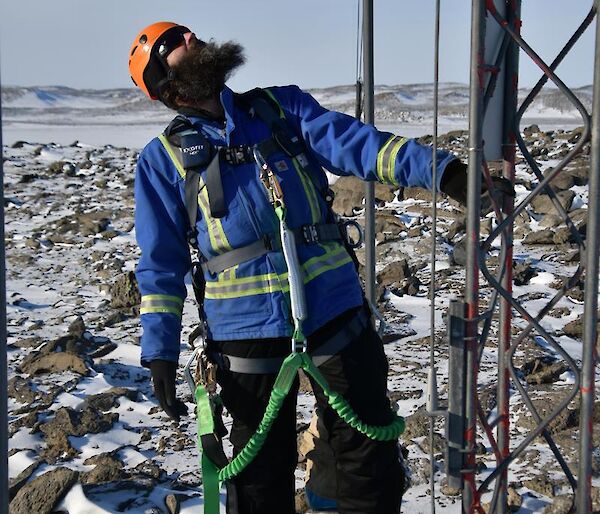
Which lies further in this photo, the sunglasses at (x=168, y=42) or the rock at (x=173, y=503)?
the rock at (x=173, y=503)

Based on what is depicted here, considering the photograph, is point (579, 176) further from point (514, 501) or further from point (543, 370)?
point (514, 501)

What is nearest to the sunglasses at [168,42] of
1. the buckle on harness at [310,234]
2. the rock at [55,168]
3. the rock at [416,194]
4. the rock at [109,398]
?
the buckle on harness at [310,234]

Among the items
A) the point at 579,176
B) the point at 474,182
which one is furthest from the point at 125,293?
the point at 579,176

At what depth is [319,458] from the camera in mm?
2768

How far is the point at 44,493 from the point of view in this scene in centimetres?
342

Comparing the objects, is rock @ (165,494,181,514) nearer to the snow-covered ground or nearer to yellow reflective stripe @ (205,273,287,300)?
the snow-covered ground

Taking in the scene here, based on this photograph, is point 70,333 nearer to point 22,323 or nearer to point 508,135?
point 22,323

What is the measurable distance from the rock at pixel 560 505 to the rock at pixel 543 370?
147 cm

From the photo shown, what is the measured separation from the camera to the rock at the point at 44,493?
3.36 meters

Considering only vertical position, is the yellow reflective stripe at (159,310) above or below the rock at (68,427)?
above

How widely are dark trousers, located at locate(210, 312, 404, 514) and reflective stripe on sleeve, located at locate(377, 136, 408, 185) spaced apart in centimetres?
46

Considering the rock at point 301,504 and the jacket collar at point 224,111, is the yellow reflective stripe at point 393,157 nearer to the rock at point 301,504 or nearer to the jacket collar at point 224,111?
the jacket collar at point 224,111

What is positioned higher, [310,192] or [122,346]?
[310,192]

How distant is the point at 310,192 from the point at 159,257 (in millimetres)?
491
